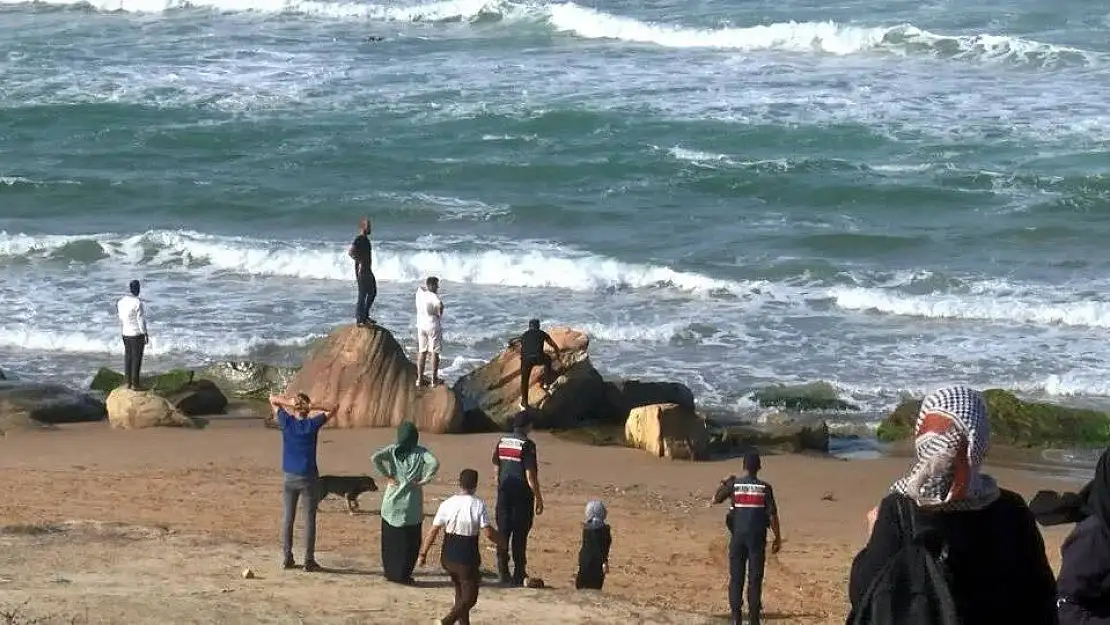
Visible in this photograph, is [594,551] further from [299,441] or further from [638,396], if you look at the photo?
[638,396]

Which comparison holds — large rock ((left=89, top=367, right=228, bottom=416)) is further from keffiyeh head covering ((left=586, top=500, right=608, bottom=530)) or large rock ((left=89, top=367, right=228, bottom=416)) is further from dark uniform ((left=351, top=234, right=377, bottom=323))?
keffiyeh head covering ((left=586, top=500, right=608, bottom=530))

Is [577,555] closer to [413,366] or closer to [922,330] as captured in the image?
[413,366]

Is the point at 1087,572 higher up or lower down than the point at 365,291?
higher up

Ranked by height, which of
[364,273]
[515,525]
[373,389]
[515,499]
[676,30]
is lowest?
[373,389]

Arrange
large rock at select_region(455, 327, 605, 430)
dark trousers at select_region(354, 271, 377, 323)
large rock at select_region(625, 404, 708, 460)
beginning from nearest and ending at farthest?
large rock at select_region(625, 404, 708, 460), large rock at select_region(455, 327, 605, 430), dark trousers at select_region(354, 271, 377, 323)

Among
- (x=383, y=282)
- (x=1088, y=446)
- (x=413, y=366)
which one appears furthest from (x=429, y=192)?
(x=1088, y=446)

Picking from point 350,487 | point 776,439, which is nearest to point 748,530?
point 350,487

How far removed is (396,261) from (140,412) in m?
9.09

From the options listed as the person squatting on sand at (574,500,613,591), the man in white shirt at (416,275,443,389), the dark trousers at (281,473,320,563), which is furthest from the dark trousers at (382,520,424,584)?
the man in white shirt at (416,275,443,389)

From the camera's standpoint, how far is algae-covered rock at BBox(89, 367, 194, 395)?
19520mm

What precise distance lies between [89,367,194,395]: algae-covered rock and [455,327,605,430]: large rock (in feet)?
9.74

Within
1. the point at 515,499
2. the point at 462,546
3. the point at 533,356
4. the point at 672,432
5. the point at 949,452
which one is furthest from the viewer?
the point at 533,356

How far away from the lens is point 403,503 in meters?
11.7

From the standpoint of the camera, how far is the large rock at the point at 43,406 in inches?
721
